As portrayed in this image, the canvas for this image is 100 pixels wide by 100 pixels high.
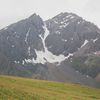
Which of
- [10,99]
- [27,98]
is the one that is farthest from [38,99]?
[10,99]

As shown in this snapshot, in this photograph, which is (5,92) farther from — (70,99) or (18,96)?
(70,99)

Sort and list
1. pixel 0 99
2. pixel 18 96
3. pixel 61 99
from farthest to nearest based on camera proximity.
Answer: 1. pixel 61 99
2. pixel 18 96
3. pixel 0 99

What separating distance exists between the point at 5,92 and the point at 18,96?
1.69 metres

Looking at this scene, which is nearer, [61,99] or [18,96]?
[18,96]

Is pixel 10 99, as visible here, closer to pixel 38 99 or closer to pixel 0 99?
pixel 0 99

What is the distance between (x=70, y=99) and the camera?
184ft

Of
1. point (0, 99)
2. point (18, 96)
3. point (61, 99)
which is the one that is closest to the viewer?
point (0, 99)

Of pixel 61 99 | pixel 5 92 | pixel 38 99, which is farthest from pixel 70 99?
pixel 5 92

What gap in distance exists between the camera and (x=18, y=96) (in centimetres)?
4059

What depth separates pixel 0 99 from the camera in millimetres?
35375

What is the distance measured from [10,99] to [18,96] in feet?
11.6

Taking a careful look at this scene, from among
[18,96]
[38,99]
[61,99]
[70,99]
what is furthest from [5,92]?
[70,99]

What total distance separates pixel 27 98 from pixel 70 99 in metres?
15.8

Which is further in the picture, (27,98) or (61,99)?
(61,99)
